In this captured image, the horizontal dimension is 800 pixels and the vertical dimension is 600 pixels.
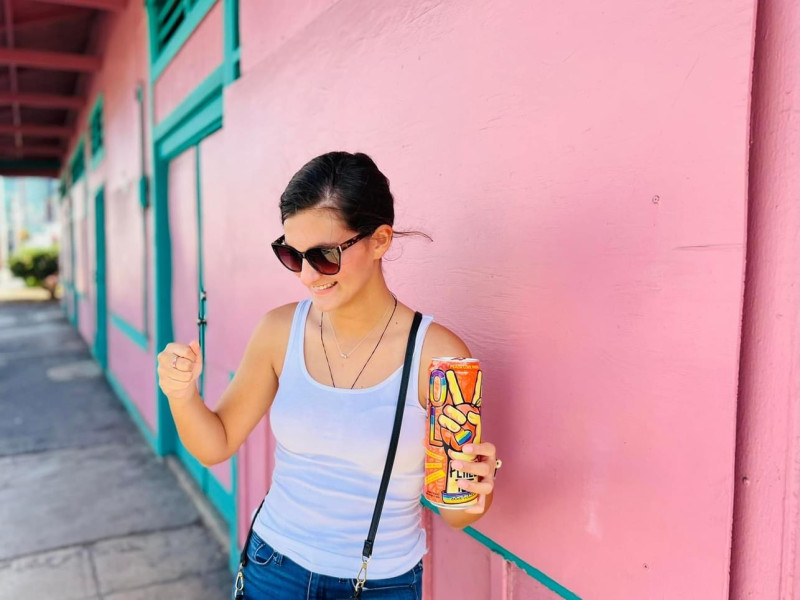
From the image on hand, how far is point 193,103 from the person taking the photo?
431cm

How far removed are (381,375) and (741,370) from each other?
2.40 feet

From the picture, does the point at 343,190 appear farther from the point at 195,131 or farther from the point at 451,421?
the point at 195,131

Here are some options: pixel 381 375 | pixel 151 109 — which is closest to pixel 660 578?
pixel 381 375

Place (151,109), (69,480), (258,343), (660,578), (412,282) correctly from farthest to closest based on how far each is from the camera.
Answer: (151,109) → (69,480) → (412,282) → (258,343) → (660,578)

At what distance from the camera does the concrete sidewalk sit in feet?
11.4

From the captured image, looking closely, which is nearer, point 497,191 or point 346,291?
point 346,291

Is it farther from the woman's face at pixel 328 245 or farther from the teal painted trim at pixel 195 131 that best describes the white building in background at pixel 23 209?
the woman's face at pixel 328 245

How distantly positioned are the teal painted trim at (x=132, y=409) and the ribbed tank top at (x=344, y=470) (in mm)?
4775

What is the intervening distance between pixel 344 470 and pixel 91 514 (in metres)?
3.66

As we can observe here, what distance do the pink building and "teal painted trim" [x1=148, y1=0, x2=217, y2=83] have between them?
1.72m

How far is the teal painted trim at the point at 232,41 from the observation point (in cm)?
338

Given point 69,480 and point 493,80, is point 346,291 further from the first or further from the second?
point 69,480

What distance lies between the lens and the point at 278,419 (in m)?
1.46

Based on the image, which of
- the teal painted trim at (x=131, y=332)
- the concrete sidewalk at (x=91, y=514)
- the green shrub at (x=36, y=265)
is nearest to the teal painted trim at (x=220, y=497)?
the concrete sidewalk at (x=91, y=514)
